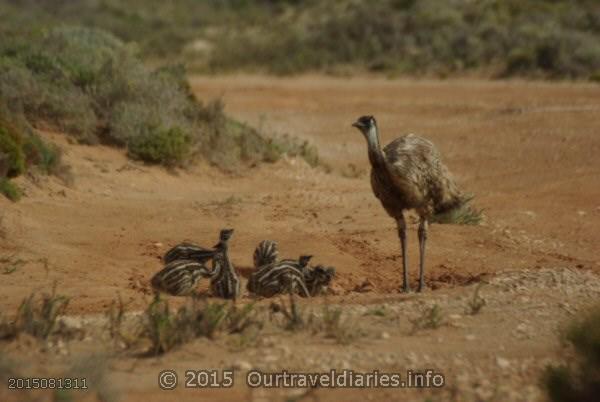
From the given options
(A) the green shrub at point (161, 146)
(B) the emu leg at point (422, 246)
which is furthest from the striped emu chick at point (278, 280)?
(A) the green shrub at point (161, 146)

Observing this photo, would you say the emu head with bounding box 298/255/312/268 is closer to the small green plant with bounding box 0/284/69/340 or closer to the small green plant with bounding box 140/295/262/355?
the small green plant with bounding box 140/295/262/355

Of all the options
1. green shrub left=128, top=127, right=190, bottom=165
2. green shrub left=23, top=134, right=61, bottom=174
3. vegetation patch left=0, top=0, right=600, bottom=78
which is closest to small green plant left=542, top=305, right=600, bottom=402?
green shrub left=23, top=134, right=61, bottom=174

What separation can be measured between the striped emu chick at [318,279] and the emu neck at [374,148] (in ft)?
4.31

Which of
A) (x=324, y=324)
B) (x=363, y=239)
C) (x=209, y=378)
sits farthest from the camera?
(x=363, y=239)

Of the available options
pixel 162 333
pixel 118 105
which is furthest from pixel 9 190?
pixel 162 333

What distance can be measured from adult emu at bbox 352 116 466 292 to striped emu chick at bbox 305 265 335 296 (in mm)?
795

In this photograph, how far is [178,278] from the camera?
10273 mm

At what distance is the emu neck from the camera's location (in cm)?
994

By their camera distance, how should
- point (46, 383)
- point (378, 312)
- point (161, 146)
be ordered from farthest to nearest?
point (161, 146) → point (378, 312) → point (46, 383)

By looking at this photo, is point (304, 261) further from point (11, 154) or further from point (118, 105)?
point (118, 105)

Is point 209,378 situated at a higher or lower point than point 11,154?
lower

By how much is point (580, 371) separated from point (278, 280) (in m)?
3.94

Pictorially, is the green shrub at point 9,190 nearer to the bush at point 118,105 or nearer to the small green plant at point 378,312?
the bush at point 118,105

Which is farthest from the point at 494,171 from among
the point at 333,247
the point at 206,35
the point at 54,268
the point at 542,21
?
the point at 206,35
